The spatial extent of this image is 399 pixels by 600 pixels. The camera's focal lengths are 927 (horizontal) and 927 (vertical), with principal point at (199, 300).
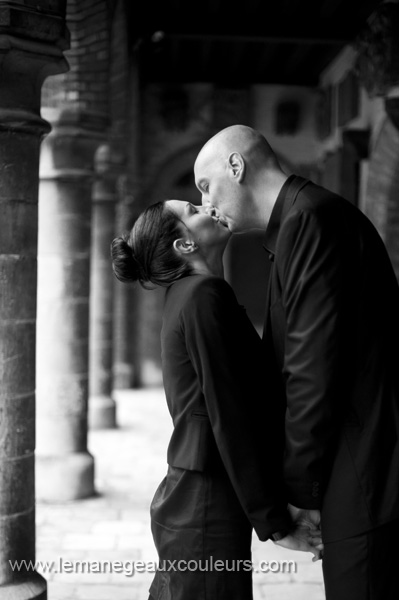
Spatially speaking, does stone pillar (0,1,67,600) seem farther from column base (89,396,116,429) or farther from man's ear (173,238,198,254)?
column base (89,396,116,429)

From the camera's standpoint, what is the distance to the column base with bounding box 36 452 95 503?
6316 mm

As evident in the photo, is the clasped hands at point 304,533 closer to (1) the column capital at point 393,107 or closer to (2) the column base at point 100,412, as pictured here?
(1) the column capital at point 393,107

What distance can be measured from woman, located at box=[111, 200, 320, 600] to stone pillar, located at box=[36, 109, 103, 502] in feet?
12.9

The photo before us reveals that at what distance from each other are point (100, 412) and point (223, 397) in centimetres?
722

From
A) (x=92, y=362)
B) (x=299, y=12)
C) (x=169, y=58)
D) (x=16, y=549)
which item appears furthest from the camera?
(x=169, y=58)

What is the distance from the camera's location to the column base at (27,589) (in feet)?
11.6

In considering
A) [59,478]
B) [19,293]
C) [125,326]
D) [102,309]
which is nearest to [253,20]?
[102,309]

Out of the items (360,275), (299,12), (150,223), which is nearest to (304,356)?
(360,275)

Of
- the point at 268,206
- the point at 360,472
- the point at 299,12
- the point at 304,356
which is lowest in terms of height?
→ the point at 360,472

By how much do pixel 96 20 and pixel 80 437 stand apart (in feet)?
9.27

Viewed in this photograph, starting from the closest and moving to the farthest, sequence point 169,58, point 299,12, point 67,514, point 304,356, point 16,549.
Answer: point 304,356 < point 16,549 < point 67,514 < point 299,12 < point 169,58

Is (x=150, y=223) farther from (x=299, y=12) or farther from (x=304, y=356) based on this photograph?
(x=299, y=12)

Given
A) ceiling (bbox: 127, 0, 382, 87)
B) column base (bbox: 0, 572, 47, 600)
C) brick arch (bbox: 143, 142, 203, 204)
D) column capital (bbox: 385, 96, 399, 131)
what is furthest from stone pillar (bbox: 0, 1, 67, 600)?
brick arch (bbox: 143, 142, 203, 204)

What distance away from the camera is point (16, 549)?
3.61m
